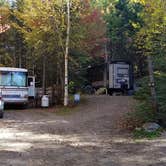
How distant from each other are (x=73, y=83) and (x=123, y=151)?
70.5 ft

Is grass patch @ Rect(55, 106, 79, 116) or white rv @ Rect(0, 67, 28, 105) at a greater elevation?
white rv @ Rect(0, 67, 28, 105)

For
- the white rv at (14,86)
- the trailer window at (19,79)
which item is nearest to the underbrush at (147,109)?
the white rv at (14,86)

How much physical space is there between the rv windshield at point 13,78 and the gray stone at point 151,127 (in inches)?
515

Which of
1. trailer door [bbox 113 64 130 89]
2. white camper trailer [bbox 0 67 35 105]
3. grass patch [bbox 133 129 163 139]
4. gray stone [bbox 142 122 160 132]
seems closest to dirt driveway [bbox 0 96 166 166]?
grass patch [bbox 133 129 163 139]

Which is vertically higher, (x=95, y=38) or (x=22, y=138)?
(x=95, y=38)

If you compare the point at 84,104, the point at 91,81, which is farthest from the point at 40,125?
the point at 91,81

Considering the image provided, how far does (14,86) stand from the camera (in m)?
26.1

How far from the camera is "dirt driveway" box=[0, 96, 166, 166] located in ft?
32.6

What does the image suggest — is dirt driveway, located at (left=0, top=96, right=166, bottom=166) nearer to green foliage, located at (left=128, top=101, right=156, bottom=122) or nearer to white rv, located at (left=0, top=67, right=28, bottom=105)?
green foliage, located at (left=128, top=101, right=156, bottom=122)

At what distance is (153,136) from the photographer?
1338 centimetres

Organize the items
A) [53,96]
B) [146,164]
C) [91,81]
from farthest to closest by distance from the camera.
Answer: [91,81]
[53,96]
[146,164]

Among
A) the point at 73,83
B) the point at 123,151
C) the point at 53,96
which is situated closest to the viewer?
the point at 123,151

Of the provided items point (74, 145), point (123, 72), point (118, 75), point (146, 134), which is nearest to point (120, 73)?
point (118, 75)

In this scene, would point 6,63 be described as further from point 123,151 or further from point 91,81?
point 123,151
